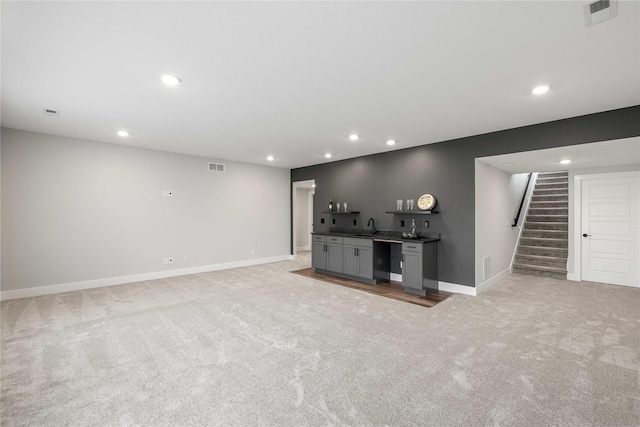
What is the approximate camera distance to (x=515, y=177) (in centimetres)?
665

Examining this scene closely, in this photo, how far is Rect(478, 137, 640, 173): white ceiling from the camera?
379 cm

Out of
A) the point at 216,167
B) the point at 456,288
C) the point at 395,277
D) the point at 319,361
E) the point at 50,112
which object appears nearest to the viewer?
the point at 319,361

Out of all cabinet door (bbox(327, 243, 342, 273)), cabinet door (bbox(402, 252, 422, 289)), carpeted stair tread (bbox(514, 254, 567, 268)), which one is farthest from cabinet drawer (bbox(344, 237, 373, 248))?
carpeted stair tread (bbox(514, 254, 567, 268))

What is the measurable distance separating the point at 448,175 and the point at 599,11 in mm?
3340

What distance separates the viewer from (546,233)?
695 centimetres

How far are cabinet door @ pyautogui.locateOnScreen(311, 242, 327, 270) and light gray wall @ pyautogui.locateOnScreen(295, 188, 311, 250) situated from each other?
11.5ft

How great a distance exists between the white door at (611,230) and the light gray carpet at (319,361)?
1.61m

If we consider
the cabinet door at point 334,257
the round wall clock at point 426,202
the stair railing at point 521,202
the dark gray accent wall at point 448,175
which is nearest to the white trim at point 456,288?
the dark gray accent wall at point 448,175

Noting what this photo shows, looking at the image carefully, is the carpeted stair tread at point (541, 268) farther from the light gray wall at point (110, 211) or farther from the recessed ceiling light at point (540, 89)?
the light gray wall at point (110, 211)

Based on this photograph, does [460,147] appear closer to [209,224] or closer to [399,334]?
[399,334]

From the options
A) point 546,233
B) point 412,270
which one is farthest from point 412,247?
point 546,233

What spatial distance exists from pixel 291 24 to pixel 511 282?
5923 mm

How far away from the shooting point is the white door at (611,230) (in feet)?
17.1

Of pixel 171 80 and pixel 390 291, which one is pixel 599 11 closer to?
pixel 171 80
